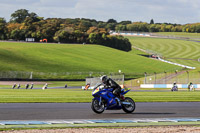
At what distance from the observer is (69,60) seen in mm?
136250

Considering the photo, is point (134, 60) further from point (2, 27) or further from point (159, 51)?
point (2, 27)

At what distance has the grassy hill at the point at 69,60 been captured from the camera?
120456mm

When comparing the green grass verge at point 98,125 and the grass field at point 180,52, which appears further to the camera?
the grass field at point 180,52

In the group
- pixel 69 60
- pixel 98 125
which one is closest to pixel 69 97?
pixel 98 125

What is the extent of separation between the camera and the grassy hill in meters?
120

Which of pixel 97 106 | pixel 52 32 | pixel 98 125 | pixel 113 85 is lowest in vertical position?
pixel 98 125

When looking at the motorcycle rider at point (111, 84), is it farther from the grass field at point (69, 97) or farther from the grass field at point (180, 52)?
the grass field at point (180, 52)

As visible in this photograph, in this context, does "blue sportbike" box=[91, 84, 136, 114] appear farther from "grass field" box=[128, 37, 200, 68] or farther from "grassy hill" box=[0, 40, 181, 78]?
"grass field" box=[128, 37, 200, 68]

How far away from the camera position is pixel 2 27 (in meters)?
166

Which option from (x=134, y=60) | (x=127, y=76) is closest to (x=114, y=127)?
(x=127, y=76)

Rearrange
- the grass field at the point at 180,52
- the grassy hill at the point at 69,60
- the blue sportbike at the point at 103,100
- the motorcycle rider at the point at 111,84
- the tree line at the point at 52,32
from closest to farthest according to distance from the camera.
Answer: the blue sportbike at the point at 103,100 → the motorcycle rider at the point at 111,84 → the grassy hill at the point at 69,60 → the grass field at the point at 180,52 → the tree line at the point at 52,32

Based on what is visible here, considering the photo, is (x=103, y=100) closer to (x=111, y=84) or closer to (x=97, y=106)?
(x=97, y=106)

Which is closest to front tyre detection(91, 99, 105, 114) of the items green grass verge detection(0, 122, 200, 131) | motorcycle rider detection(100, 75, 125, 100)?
motorcycle rider detection(100, 75, 125, 100)

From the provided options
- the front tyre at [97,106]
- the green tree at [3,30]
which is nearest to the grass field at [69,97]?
the front tyre at [97,106]
